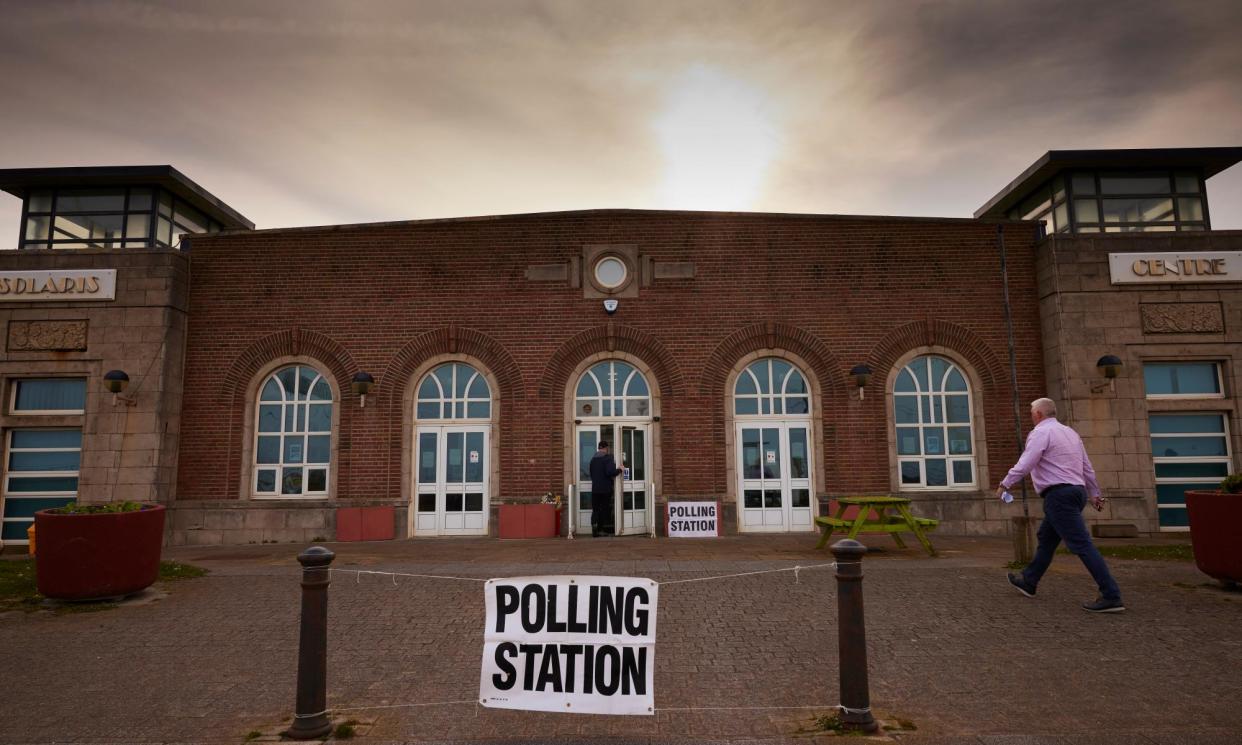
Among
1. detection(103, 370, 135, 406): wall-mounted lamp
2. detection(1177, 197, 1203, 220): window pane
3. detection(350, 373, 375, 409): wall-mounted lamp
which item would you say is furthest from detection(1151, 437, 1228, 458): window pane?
detection(103, 370, 135, 406): wall-mounted lamp

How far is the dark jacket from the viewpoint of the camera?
12.7m

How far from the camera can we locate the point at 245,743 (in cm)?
387

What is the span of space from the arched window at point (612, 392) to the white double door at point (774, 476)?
195cm

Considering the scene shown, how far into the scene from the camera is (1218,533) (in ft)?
23.0

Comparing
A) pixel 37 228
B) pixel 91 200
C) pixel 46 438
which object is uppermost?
pixel 91 200

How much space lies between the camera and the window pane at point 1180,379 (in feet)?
43.2

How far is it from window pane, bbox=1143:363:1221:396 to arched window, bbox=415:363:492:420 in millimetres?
12208

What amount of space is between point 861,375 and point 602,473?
5.02 metres

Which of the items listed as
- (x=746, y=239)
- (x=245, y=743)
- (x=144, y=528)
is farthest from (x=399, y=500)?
(x=245, y=743)

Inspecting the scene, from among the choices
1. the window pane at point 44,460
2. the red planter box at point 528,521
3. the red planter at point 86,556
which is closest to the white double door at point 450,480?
the red planter box at point 528,521

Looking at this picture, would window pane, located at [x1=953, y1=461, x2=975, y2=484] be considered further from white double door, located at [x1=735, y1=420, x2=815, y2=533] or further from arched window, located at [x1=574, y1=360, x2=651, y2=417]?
arched window, located at [x1=574, y1=360, x2=651, y2=417]

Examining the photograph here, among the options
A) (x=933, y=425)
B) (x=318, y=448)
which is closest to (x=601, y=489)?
(x=318, y=448)

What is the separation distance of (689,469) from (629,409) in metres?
1.59

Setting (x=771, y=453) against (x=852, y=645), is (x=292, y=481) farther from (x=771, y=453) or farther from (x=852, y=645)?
(x=852, y=645)
